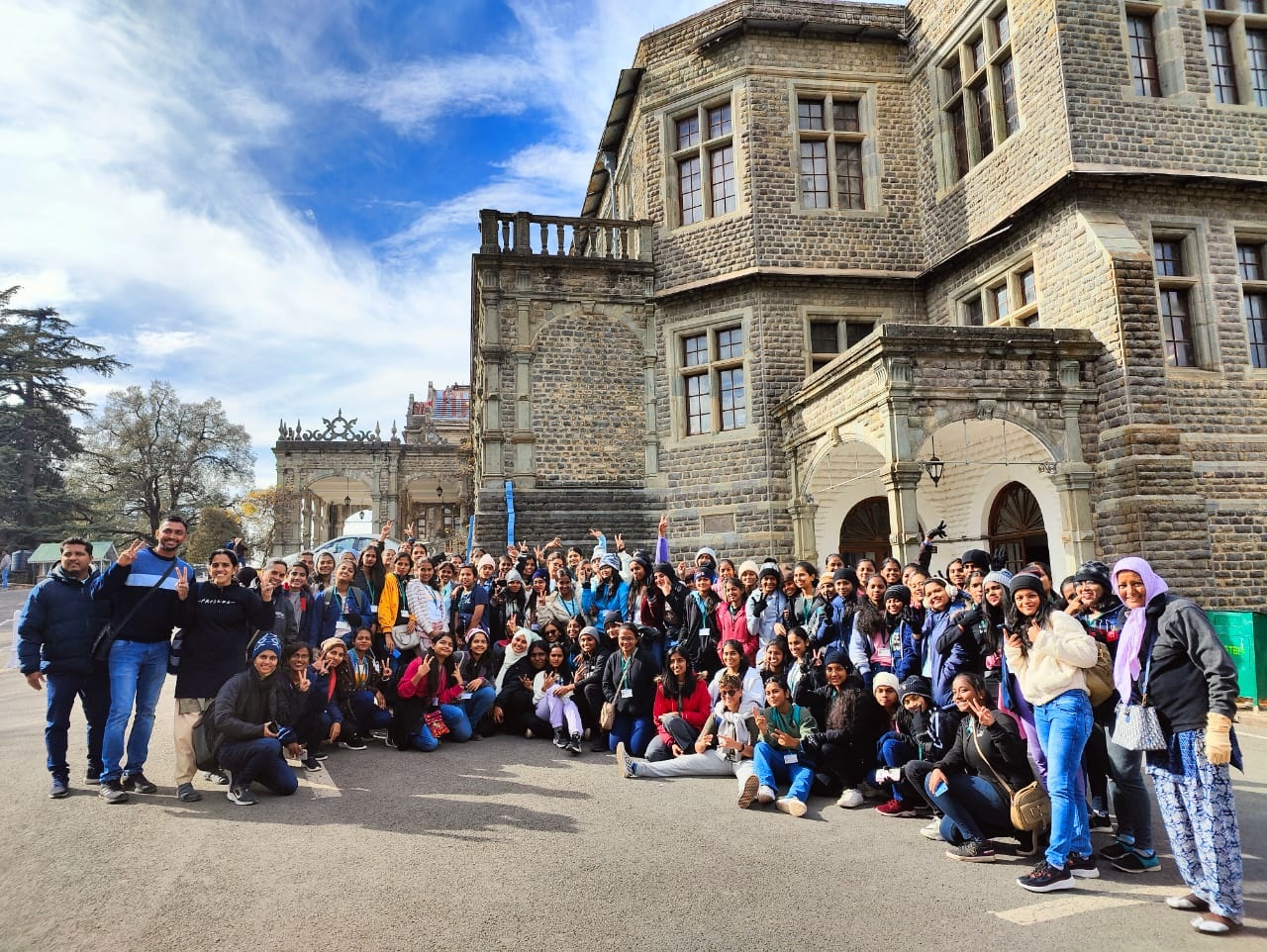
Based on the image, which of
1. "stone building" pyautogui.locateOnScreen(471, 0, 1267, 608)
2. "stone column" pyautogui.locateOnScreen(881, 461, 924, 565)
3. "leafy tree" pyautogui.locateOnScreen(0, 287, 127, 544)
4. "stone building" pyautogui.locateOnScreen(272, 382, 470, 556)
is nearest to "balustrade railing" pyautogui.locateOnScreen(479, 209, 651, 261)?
"stone building" pyautogui.locateOnScreen(471, 0, 1267, 608)

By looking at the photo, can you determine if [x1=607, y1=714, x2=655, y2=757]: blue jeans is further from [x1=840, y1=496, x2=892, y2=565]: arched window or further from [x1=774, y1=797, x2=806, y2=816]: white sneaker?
[x1=840, y1=496, x2=892, y2=565]: arched window

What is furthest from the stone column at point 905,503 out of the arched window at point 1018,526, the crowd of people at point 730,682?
the arched window at point 1018,526

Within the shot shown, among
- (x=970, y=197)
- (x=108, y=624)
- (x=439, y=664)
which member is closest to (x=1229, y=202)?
(x=970, y=197)

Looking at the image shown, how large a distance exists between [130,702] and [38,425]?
3753cm

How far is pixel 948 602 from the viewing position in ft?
20.2

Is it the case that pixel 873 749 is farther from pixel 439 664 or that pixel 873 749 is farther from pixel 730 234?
pixel 730 234

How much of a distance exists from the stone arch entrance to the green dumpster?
4416 millimetres

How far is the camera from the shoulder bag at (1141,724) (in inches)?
161

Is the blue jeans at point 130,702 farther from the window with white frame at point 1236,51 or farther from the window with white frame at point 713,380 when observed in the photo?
the window with white frame at point 1236,51

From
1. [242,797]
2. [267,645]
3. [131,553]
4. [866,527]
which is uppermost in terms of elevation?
[866,527]

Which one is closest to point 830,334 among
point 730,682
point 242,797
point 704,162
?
point 704,162

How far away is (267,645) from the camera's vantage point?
20.6 ft

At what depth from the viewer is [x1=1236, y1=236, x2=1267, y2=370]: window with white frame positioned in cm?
1287

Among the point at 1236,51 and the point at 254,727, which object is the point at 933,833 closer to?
the point at 254,727
